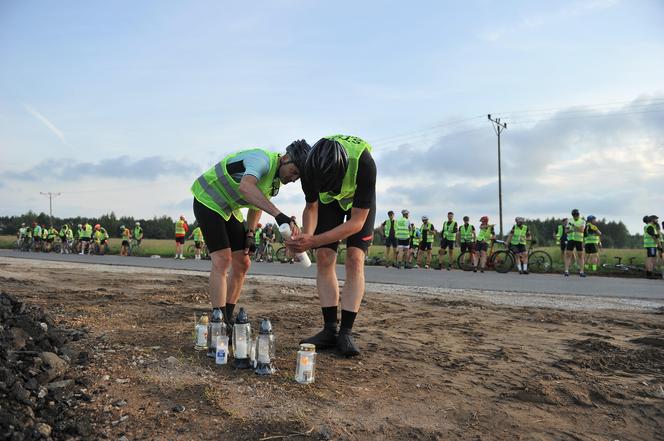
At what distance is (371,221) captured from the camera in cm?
423

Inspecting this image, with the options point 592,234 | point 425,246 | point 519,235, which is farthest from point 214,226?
point 425,246

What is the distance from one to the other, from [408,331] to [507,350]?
107 cm

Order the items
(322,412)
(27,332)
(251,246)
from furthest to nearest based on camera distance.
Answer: (251,246) < (27,332) < (322,412)

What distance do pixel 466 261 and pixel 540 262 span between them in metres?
2.57

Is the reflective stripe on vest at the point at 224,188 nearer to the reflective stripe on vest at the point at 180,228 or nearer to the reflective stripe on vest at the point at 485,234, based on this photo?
the reflective stripe on vest at the point at 485,234

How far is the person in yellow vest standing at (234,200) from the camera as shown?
13.4ft

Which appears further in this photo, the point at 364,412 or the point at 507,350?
the point at 507,350

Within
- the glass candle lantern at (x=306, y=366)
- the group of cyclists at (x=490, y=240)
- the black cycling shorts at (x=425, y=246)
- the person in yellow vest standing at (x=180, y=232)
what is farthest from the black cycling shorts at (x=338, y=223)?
the person in yellow vest standing at (x=180, y=232)

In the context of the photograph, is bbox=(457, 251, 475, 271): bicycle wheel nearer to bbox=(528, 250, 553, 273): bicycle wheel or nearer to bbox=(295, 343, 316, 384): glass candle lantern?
bbox=(528, 250, 553, 273): bicycle wheel

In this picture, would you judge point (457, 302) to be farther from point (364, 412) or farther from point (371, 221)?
point (364, 412)

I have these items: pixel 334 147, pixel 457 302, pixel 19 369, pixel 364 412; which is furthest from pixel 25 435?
pixel 457 302

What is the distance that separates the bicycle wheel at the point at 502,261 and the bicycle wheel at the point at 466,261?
0.72 metres

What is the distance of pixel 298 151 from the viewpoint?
4145mm

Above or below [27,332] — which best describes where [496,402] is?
below
